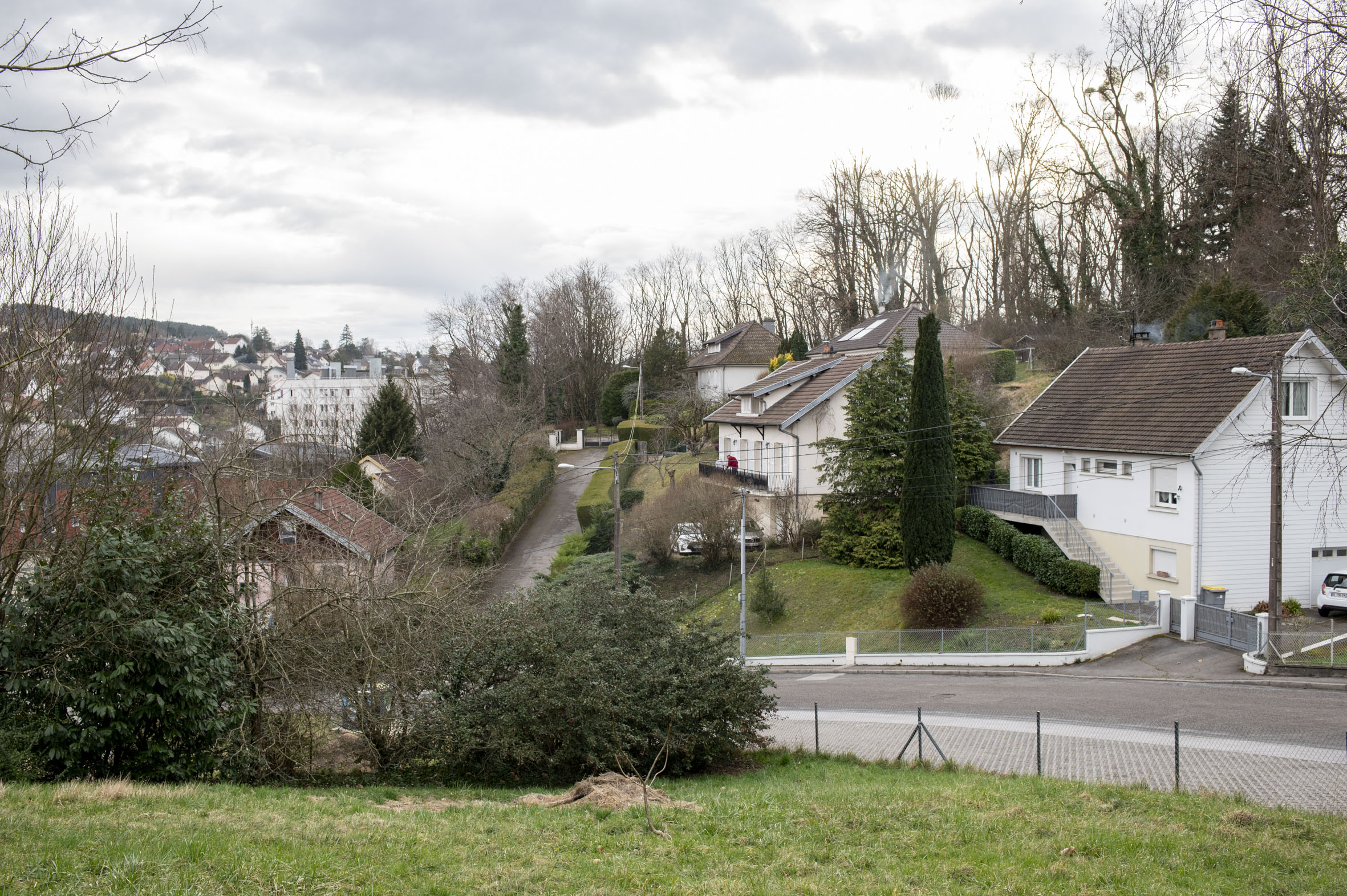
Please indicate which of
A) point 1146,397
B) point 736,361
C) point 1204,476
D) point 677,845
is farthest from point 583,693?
point 736,361

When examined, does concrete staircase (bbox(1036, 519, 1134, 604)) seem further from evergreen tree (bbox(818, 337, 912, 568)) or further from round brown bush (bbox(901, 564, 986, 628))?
evergreen tree (bbox(818, 337, 912, 568))

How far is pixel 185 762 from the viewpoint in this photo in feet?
37.8

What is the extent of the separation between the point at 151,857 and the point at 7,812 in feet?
7.09

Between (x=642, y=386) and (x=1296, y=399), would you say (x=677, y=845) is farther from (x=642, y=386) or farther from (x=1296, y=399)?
(x=642, y=386)

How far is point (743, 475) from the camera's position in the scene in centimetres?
4022

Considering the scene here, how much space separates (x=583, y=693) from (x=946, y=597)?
53.2 feet

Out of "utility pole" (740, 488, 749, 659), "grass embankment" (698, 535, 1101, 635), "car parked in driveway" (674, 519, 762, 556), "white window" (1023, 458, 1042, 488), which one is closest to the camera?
"grass embankment" (698, 535, 1101, 635)

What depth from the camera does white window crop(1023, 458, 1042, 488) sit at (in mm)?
32125

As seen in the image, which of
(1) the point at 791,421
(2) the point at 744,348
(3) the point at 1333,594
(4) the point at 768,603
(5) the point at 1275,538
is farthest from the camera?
(2) the point at 744,348

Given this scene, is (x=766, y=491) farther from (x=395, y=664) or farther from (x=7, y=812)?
(x=7, y=812)

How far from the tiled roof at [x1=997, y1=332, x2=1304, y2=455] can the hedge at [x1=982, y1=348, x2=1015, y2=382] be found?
1458cm

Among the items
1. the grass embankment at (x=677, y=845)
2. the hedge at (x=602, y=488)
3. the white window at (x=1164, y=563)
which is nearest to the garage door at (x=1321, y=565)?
the white window at (x=1164, y=563)

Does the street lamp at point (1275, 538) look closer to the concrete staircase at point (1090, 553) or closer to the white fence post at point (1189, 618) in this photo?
the white fence post at point (1189, 618)

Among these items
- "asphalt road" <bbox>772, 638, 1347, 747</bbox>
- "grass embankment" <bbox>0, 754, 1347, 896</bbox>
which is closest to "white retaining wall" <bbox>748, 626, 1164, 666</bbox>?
"asphalt road" <bbox>772, 638, 1347, 747</bbox>
